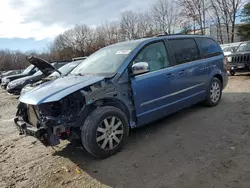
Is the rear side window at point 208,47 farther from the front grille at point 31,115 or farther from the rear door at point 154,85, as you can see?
the front grille at point 31,115

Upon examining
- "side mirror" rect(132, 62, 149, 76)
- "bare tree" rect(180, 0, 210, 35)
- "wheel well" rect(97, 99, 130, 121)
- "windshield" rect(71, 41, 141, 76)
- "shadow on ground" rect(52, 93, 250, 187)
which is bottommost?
"shadow on ground" rect(52, 93, 250, 187)

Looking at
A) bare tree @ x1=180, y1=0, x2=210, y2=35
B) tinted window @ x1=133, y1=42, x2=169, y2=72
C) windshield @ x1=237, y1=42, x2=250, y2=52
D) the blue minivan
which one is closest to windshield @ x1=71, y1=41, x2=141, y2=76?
the blue minivan

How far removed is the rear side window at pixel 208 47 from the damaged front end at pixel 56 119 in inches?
136

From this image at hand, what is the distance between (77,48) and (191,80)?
4998cm

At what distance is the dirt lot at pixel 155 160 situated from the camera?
266 centimetres

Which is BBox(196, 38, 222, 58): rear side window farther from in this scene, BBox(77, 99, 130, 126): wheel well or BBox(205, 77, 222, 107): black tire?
BBox(77, 99, 130, 126): wheel well

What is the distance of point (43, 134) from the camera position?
3.00 m

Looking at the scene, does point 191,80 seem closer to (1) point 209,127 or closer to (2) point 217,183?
(1) point 209,127

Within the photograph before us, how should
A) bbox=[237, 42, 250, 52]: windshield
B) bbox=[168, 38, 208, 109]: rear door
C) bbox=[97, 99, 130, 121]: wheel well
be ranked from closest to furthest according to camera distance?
1. bbox=[97, 99, 130, 121]: wheel well
2. bbox=[168, 38, 208, 109]: rear door
3. bbox=[237, 42, 250, 52]: windshield

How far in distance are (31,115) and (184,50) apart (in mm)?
3333

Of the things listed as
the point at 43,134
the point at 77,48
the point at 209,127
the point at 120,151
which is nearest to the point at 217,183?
the point at 120,151

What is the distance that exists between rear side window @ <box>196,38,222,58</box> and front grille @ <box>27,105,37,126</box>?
13.0ft

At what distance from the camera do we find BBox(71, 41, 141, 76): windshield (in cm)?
374

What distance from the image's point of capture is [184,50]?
Result: 183 inches
